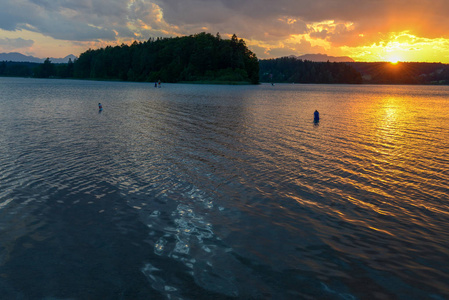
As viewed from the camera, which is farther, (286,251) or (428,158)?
(428,158)

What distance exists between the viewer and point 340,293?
8188 millimetres

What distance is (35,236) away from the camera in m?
10.7

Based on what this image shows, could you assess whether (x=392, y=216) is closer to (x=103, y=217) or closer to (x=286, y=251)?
(x=286, y=251)

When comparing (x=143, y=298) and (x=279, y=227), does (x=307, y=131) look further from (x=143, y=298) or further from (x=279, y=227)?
(x=143, y=298)

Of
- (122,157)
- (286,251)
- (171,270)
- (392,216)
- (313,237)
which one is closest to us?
(171,270)

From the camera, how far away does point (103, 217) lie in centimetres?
1220

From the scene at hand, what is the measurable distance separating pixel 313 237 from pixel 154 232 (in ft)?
17.9

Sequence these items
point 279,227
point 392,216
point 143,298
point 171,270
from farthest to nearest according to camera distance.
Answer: point 392,216
point 279,227
point 171,270
point 143,298

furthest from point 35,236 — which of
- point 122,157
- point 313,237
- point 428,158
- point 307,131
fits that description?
point 307,131

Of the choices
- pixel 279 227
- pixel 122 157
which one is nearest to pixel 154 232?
pixel 279 227

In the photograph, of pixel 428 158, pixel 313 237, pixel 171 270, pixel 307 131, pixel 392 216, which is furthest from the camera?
pixel 307 131

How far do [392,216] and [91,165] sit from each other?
16.0 metres

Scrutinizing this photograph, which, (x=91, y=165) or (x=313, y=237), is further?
(x=91, y=165)

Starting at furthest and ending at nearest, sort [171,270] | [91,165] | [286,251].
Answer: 1. [91,165]
2. [286,251]
3. [171,270]
